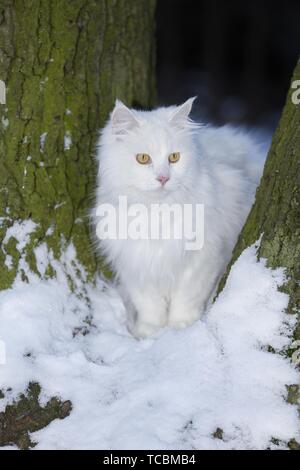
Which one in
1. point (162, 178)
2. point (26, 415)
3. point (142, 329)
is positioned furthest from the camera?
point (142, 329)

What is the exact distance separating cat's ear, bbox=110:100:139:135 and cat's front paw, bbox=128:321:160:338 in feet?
2.87

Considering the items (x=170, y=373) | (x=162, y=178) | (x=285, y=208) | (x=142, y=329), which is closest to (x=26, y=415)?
(x=170, y=373)

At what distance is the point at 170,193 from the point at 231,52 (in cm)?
658

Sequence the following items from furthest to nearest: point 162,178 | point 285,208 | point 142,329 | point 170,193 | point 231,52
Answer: point 231,52 → point 142,329 → point 170,193 → point 162,178 → point 285,208

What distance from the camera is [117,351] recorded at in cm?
252

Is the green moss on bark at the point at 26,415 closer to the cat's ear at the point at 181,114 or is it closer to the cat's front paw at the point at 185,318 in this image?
the cat's front paw at the point at 185,318

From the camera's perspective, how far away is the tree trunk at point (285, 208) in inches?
82.0

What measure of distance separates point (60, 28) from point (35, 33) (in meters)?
0.12

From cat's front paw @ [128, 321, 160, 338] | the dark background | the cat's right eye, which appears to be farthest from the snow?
the dark background

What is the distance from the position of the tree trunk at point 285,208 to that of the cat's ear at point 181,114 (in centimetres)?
57

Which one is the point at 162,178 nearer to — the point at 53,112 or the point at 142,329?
the point at 53,112

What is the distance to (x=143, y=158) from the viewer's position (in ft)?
8.56

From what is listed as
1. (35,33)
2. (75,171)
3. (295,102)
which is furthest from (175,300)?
(35,33)

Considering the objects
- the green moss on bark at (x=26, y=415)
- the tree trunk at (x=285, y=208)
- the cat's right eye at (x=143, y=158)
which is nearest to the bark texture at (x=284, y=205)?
the tree trunk at (x=285, y=208)
